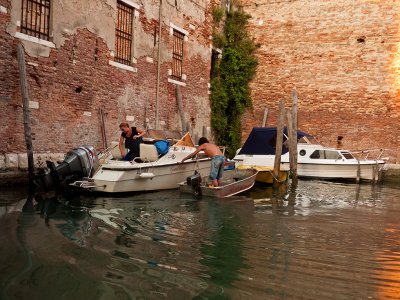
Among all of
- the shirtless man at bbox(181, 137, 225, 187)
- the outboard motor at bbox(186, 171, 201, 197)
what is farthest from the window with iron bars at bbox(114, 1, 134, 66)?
the outboard motor at bbox(186, 171, 201, 197)

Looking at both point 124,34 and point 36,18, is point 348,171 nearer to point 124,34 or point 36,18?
point 124,34

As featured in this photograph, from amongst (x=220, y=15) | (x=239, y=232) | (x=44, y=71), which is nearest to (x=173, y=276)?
(x=239, y=232)

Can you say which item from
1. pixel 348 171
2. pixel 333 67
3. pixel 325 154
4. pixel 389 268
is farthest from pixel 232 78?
pixel 389 268

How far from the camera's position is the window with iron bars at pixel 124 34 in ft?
39.9

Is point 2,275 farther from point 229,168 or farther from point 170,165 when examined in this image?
point 229,168

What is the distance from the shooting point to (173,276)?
12.3 ft

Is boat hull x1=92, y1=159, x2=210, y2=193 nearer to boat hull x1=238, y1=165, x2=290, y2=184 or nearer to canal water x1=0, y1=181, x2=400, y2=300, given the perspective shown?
canal water x1=0, y1=181, x2=400, y2=300

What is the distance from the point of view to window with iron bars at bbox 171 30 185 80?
14703 millimetres

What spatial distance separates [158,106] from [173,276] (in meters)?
10.3

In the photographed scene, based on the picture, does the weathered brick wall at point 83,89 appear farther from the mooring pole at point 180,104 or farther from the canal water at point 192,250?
the canal water at point 192,250

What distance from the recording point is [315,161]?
14.0 meters

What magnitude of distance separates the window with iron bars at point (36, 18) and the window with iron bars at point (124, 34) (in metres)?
2.38

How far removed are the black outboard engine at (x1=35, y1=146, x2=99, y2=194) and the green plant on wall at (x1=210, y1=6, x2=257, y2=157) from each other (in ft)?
28.7

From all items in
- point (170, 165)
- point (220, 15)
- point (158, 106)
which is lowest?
point (170, 165)
